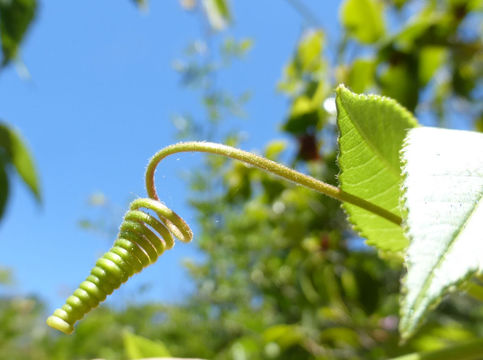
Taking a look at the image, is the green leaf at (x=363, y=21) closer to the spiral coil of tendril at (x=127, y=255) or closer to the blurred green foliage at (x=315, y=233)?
the blurred green foliage at (x=315, y=233)

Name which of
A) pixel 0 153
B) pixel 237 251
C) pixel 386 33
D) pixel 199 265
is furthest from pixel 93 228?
pixel 386 33

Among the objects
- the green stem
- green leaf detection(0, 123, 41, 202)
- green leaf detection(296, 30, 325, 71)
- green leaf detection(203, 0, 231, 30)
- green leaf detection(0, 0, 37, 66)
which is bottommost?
the green stem

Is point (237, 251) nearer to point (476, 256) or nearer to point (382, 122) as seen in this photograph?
point (382, 122)

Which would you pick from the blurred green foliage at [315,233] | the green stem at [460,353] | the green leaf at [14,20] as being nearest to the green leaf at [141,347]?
the blurred green foliage at [315,233]

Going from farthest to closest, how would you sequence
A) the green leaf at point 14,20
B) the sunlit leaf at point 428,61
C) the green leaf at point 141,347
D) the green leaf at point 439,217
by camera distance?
the sunlit leaf at point 428,61
the green leaf at point 14,20
the green leaf at point 141,347
the green leaf at point 439,217

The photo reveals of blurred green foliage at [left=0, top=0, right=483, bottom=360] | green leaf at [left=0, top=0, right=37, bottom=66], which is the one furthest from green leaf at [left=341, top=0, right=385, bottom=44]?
green leaf at [left=0, top=0, right=37, bottom=66]

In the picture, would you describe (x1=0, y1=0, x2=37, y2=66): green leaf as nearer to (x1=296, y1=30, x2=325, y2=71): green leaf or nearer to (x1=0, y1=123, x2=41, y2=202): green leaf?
(x1=0, y1=123, x2=41, y2=202): green leaf
